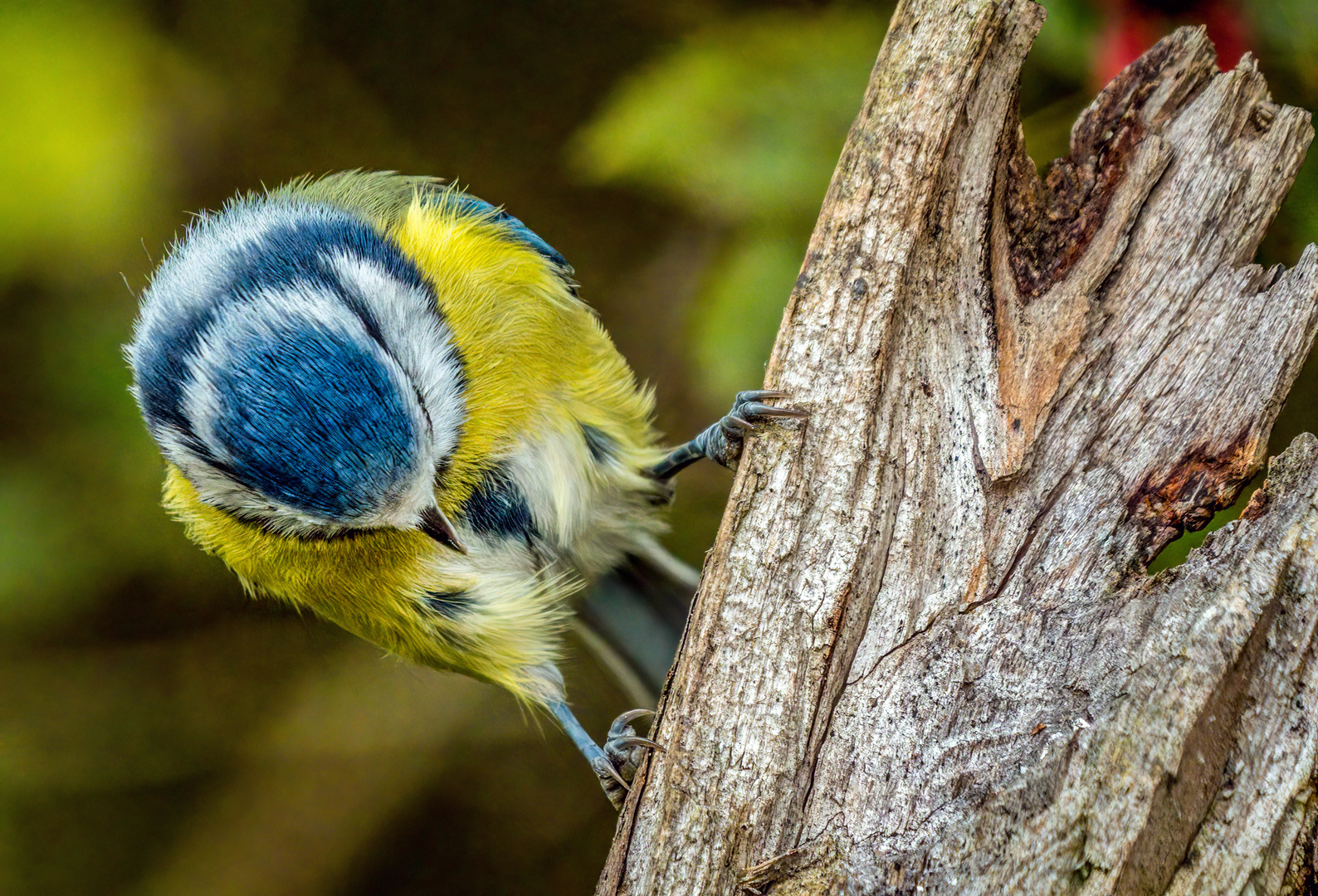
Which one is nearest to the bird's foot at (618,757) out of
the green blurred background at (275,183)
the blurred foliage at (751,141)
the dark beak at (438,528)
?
the dark beak at (438,528)

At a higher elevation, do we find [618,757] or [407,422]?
[407,422]

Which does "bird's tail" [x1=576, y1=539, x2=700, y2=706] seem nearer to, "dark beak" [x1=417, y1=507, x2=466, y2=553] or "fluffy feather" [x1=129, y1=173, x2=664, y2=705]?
"fluffy feather" [x1=129, y1=173, x2=664, y2=705]

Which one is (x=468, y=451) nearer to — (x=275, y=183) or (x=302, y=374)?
(x=302, y=374)

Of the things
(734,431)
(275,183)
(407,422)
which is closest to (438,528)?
(407,422)

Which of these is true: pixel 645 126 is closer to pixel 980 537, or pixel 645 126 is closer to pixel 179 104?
pixel 980 537

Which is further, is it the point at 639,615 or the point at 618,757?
the point at 639,615

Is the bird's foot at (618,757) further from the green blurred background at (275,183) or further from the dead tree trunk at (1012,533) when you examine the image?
the green blurred background at (275,183)

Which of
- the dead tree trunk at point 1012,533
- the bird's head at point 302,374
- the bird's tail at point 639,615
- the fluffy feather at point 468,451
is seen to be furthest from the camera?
the bird's tail at point 639,615
